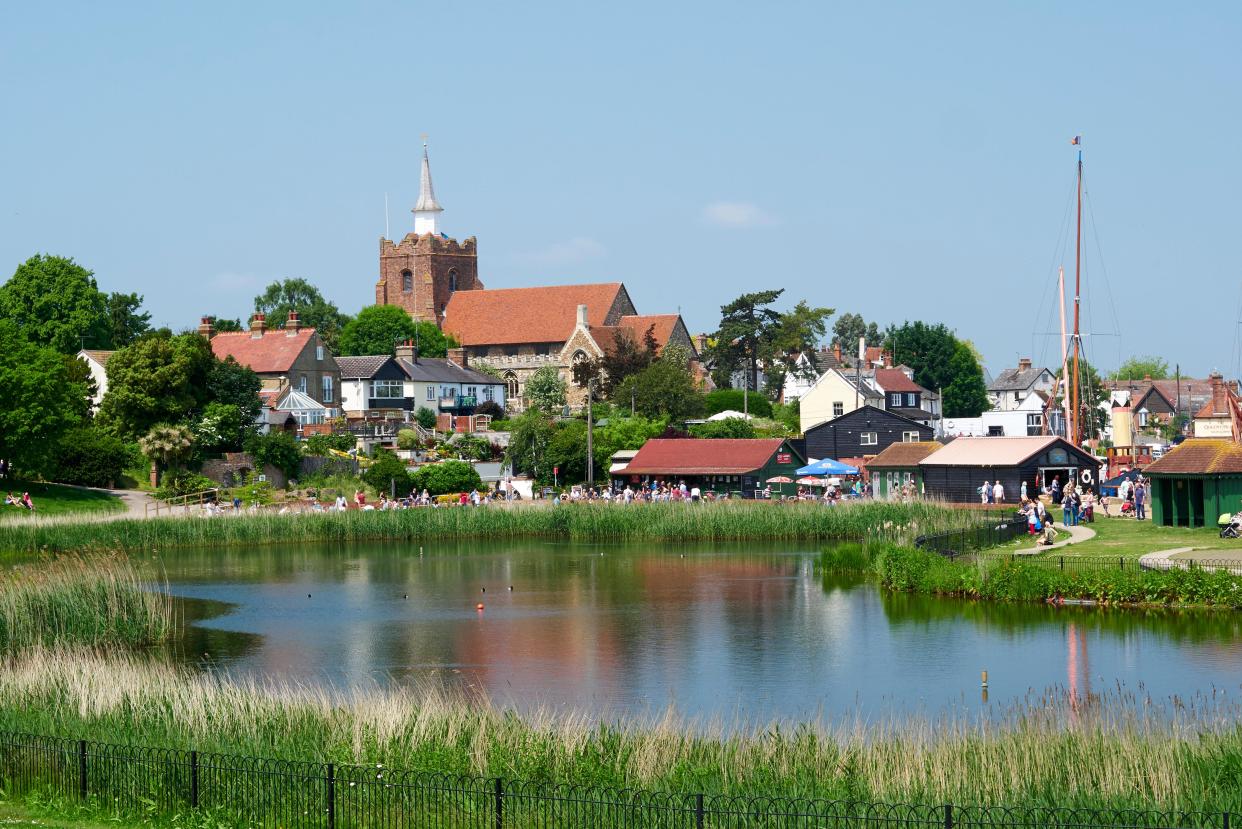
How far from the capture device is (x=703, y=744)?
16953 millimetres

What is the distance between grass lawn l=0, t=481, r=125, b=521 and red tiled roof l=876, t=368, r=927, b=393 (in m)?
55.5

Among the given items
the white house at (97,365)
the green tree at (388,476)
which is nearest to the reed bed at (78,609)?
the green tree at (388,476)

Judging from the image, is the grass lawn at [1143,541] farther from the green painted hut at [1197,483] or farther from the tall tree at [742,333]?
the tall tree at [742,333]

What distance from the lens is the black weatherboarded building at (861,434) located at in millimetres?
74812

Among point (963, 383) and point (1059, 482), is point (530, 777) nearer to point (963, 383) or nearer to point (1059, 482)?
point (1059, 482)

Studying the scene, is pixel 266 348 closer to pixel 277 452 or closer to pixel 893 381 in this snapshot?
pixel 277 452

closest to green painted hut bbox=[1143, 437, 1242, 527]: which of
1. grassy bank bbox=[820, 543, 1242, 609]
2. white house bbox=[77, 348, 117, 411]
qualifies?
grassy bank bbox=[820, 543, 1242, 609]

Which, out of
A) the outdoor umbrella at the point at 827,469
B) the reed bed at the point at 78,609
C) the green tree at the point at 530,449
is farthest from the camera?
the green tree at the point at 530,449

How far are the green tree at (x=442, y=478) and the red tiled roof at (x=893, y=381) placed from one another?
4020 cm

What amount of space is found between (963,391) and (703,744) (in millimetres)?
109524

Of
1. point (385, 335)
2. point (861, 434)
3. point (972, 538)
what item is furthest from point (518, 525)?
point (385, 335)

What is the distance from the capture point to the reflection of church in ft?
362

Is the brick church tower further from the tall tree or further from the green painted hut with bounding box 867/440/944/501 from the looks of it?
the green painted hut with bounding box 867/440/944/501

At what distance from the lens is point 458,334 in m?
117
